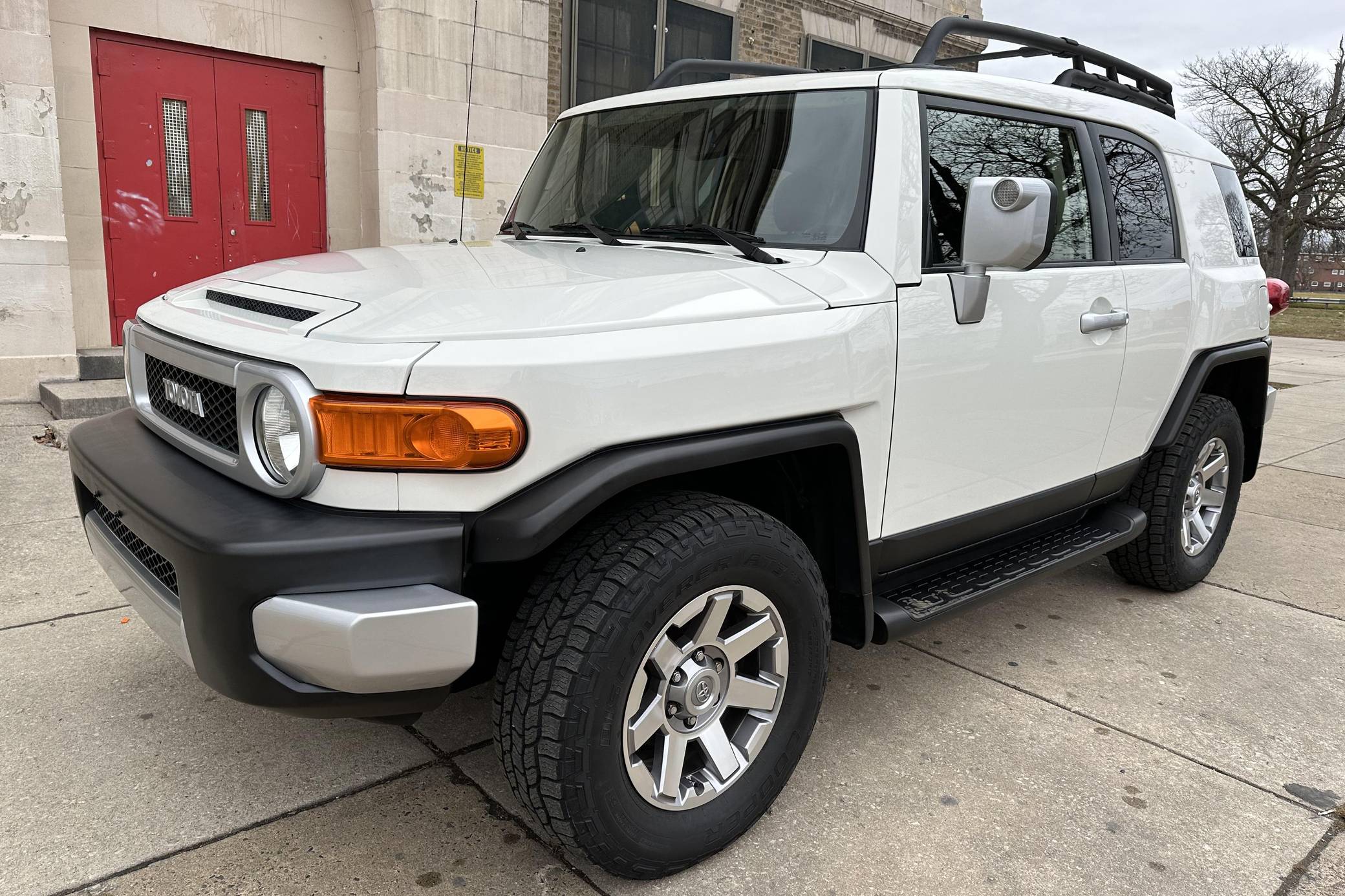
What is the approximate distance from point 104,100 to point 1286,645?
8.09 metres

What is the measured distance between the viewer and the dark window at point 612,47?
9.67m

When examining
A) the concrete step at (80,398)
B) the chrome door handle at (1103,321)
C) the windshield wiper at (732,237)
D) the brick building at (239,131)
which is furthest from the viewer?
the brick building at (239,131)

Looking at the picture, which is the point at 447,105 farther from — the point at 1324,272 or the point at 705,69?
the point at 1324,272

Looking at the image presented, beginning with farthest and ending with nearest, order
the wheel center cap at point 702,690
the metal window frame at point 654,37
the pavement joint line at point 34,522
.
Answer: the metal window frame at point 654,37, the pavement joint line at point 34,522, the wheel center cap at point 702,690

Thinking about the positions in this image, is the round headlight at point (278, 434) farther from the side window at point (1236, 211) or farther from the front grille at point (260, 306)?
the side window at point (1236, 211)

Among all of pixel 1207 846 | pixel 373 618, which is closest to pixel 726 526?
pixel 373 618

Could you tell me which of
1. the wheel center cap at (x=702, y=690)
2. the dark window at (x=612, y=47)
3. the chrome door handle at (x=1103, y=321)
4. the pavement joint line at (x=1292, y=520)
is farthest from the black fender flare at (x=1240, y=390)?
the dark window at (x=612, y=47)

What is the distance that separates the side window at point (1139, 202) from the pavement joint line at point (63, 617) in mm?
3759

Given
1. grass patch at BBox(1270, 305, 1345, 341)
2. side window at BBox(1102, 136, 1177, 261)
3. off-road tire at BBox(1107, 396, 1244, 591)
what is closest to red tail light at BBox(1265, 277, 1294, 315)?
off-road tire at BBox(1107, 396, 1244, 591)

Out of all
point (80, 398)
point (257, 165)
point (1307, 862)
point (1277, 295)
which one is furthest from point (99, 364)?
point (1307, 862)

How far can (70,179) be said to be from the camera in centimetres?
718

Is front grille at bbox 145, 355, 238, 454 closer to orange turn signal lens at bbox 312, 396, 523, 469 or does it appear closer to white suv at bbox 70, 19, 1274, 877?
white suv at bbox 70, 19, 1274, 877

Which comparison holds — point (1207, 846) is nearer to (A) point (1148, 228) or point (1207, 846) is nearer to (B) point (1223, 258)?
(A) point (1148, 228)

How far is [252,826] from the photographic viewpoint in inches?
94.0
